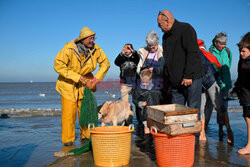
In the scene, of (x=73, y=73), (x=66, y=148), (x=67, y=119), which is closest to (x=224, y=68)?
(x=73, y=73)

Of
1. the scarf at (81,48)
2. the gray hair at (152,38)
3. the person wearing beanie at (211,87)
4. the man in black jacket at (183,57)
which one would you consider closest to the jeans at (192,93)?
the man in black jacket at (183,57)

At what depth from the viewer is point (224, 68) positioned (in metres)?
4.80

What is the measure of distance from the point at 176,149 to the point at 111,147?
927 mm

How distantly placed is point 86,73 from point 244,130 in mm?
4511

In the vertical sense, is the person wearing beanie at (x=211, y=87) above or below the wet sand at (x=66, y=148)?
above

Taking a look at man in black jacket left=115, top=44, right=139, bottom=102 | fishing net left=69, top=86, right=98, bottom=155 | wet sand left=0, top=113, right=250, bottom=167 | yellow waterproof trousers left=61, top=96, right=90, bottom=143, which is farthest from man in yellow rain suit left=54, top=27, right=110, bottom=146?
man in black jacket left=115, top=44, right=139, bottom=102

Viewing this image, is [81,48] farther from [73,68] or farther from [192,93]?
[192,93]

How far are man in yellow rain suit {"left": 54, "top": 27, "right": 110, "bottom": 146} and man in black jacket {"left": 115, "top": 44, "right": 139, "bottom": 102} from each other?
1.18m

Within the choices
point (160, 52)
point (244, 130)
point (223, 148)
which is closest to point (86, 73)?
point (160, 52)

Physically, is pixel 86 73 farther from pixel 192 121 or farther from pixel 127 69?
pixel 192 121

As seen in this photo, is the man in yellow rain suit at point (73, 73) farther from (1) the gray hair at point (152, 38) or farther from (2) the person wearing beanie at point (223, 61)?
(2) the person wearing beanie at point (223, 61)

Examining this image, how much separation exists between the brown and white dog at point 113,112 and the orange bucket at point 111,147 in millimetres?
A: 2268

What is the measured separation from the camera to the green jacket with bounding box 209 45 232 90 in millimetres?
4719

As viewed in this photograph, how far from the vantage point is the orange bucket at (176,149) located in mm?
2924
